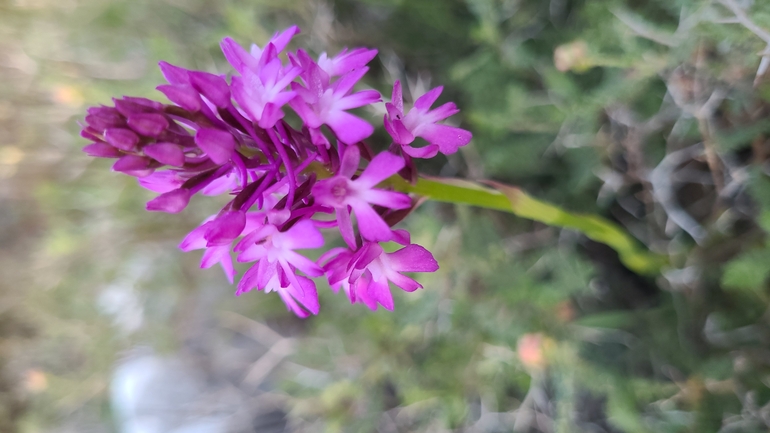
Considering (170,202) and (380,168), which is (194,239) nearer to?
(170,202)

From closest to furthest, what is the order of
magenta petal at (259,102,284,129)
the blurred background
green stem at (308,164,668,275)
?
1. magenta petal at (259,102,284,129)
2. green stem at (308,164,668,275)
3. the blurred background

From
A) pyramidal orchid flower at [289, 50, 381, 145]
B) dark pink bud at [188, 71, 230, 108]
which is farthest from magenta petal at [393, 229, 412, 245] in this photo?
dark pink bud at [188, 71, 230, 108]

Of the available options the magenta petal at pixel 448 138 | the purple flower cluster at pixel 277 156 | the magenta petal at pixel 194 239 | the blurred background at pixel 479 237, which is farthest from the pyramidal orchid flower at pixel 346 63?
the blurred background at pixel 479 237

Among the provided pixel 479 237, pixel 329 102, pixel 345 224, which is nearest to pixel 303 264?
pixel 345 224

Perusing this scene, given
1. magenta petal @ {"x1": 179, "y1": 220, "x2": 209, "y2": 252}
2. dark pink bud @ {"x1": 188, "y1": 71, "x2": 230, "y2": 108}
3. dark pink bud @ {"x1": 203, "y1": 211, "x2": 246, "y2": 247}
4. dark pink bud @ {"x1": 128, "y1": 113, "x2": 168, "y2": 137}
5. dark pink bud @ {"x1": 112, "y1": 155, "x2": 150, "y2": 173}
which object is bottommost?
dark pink bud @ {"x1": 203, "y1": 211, "x2": 246, "y2": 247}

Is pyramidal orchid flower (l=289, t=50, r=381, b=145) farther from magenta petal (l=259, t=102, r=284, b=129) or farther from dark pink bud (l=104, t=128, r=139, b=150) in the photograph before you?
dark pink bud (l=104, t=128, r=139, b=150)
